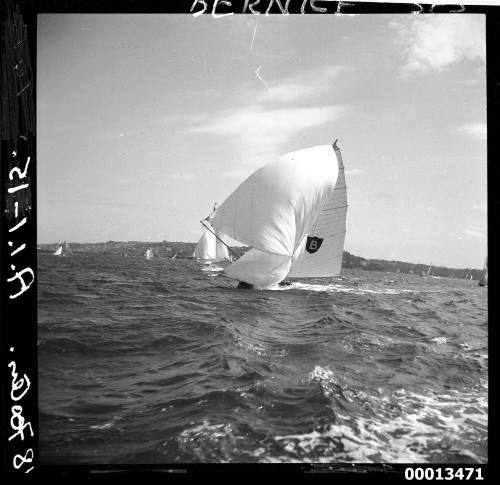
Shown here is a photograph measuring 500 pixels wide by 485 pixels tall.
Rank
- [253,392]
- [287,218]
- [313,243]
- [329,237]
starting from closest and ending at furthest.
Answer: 1. [253,392]
2. [287,218]
3. [313,243]
4. [329,237]

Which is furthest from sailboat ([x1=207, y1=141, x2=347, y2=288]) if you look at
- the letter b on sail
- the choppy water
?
the choppy water

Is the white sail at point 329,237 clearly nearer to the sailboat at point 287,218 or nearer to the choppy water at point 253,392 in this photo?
the sailboat at point 287,218

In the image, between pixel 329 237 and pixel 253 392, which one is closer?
pixel 253 392

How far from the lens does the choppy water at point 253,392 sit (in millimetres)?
4059

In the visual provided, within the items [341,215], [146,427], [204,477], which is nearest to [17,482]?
[146,427]

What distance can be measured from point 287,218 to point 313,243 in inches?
149

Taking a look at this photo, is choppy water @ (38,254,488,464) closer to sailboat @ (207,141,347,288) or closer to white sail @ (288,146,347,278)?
sailboat @ (207,141,347,288)

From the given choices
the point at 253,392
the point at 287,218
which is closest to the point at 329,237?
the point at 287,218

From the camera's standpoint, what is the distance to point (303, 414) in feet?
14.6

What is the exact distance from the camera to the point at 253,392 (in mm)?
4969

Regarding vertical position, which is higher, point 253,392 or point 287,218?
point 287,218

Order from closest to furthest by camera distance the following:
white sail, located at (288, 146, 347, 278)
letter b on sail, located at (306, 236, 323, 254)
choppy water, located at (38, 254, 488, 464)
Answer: choppy water, located at (38, 254, 488, 464), white sail, located at (288, 146, 347, 278), letter b on sail, located at (306, 236, 323, 254)

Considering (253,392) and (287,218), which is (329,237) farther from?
(253,392)

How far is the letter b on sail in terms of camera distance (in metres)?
17.7
